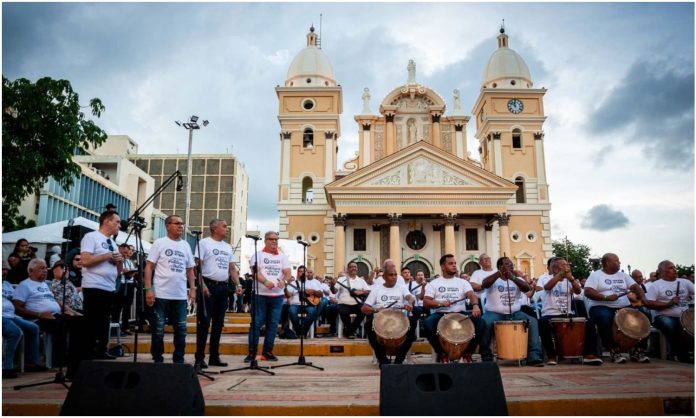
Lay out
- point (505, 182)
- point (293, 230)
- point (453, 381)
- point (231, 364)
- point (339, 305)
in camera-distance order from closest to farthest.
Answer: point (453, 381), point (231, 364), point (339, 305), point (505, 182), point (293, 230)

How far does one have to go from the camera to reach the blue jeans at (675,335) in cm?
793

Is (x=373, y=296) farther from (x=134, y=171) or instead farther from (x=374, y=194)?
(x=134, y=171)

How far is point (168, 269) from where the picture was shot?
252 inches

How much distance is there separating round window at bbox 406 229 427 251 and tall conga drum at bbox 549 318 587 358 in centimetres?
2194

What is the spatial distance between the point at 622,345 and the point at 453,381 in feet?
17.5

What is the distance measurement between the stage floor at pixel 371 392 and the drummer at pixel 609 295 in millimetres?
974

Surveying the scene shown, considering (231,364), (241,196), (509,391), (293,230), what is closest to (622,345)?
(509,391)

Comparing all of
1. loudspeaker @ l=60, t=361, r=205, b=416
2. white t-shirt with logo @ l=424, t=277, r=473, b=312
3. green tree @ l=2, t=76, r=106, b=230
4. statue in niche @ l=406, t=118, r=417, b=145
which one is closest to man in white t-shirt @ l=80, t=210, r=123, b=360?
loudspeaker @ l=60, t=361, r=205, b=416

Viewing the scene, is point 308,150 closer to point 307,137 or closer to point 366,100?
point 307,137

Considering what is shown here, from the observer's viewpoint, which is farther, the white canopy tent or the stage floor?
the white canopy tent

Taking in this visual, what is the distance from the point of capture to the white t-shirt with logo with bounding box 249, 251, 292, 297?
7.53m

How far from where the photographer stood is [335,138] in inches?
1282

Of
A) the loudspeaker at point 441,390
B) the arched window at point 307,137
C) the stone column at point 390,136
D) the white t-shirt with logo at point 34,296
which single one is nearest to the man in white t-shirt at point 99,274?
the white t-shirt with logo at point 34,296

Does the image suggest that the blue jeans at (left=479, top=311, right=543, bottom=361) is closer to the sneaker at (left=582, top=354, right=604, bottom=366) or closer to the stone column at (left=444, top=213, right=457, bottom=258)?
the sneaker at (left=582, top=354, right=604, bottom=366)
